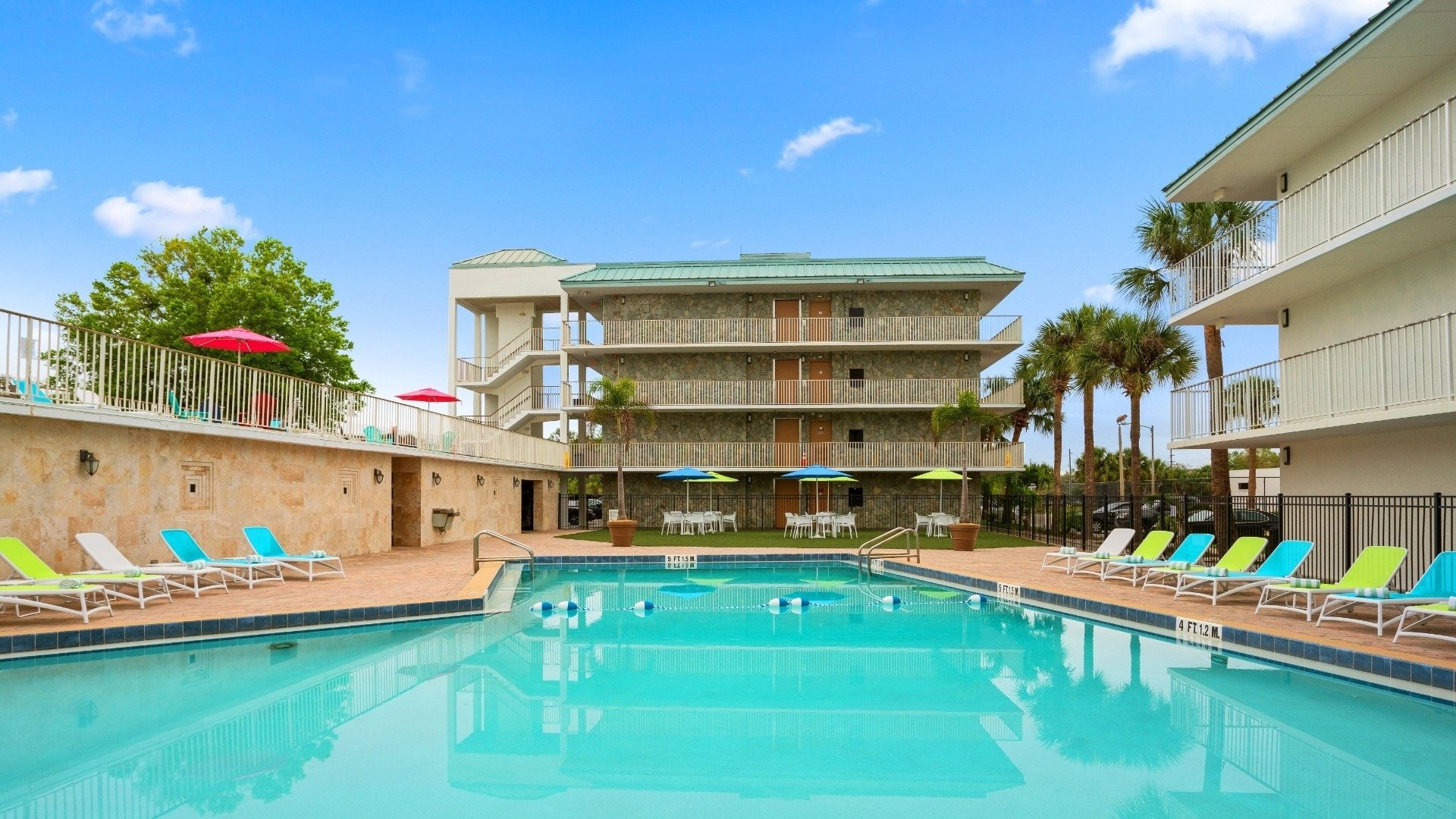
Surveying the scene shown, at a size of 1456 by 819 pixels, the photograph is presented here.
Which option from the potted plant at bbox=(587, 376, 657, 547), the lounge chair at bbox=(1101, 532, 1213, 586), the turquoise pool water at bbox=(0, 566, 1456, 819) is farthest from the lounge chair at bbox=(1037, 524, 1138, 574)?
the potted plant at bbox=(587, 376, 657, 547)

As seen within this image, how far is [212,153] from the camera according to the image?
3084cm

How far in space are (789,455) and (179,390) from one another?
2018 cm

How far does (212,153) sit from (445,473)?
16.4m

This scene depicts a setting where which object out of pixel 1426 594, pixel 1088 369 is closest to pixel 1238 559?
pixel 1426 594

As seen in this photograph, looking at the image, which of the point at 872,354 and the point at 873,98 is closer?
the point at 873,98

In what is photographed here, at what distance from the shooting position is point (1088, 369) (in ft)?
77.1

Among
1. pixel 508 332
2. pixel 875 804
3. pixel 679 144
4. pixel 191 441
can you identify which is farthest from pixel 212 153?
pixel 875 804

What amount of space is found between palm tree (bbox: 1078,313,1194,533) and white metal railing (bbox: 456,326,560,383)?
59.6 feet

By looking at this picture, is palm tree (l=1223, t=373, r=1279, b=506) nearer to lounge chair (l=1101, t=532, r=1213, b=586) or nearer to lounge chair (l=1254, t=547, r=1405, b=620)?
lounge chair (l=1101, t=532, r=1213, b=586)

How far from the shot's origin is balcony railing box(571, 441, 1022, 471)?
3002 centimetres

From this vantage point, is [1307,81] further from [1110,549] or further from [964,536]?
[964,536]

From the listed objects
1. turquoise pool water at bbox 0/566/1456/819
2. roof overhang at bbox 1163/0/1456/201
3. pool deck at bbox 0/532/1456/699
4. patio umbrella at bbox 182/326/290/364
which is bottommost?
turquoise pool water at bbox 0/566/1456/819

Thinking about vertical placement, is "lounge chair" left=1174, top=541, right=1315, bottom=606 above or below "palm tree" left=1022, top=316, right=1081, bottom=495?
below

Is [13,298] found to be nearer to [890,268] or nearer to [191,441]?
[191,441]
